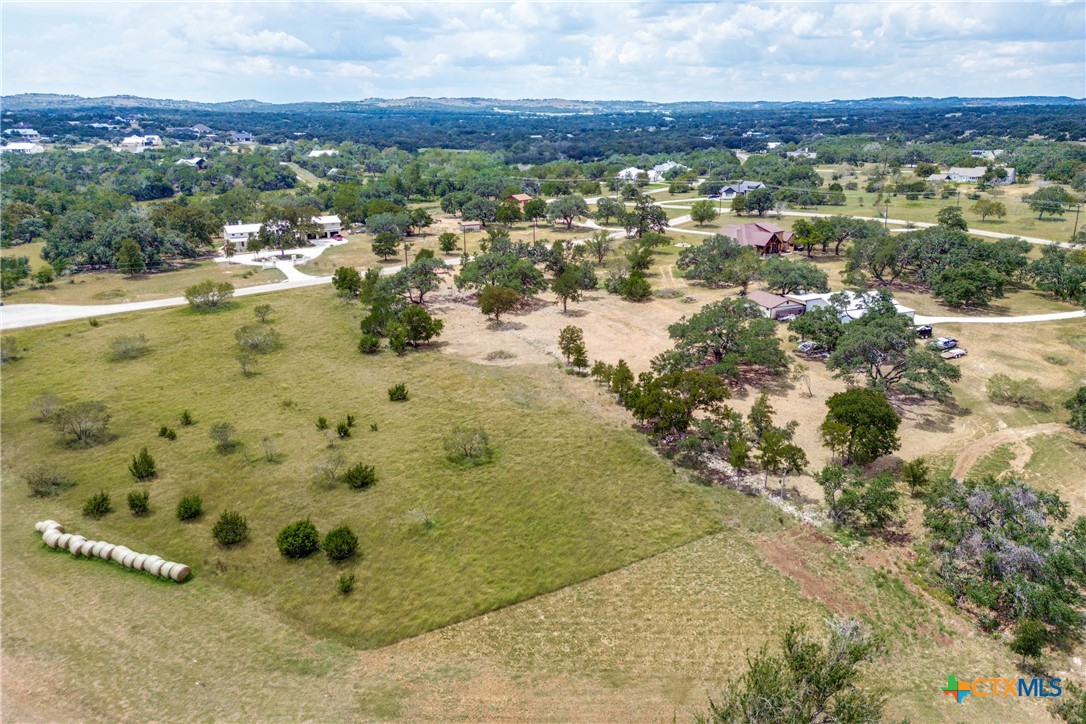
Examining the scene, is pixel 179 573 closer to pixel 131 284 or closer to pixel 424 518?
pixel 424 518

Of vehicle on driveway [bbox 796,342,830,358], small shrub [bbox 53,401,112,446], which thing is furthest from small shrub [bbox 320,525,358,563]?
vehicle on driveway [bbox 796,342,830,358]

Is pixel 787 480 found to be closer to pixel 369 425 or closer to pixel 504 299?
pixel 369 425

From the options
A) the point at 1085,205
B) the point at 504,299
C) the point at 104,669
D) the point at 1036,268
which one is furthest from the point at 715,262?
the point at 1085,205

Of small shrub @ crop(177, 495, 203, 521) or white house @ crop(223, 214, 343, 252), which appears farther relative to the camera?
white house @ crop(223, 214, 343, 252)

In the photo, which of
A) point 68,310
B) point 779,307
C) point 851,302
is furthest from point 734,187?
point 68,310

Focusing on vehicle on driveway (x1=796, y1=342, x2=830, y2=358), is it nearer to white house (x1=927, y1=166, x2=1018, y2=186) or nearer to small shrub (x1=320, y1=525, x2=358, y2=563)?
small shrub (x1=320, y1=525, x2=358, y2=563)
